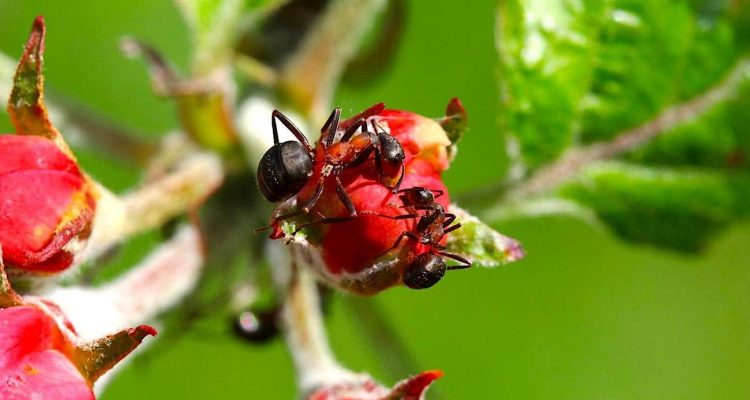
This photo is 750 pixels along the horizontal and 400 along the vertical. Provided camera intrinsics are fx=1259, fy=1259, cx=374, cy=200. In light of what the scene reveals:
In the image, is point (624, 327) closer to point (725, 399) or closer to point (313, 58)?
point (725, 399)

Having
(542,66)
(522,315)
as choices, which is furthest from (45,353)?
(522,315)

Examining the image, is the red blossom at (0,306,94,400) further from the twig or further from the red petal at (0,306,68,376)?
the twig

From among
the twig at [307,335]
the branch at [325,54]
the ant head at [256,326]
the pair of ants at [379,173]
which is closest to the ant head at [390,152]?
the pair of ants at [379,173]

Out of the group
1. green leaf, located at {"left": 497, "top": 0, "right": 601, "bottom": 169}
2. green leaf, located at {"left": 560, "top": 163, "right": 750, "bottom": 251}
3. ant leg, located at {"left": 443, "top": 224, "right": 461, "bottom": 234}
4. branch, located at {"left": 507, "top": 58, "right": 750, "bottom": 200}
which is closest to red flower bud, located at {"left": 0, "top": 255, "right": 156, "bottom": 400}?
ant leg, located at {"left": 443, "top": 224, "right": 461, "bottom": 234}

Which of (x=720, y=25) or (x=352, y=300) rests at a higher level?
(x=720, y=25)

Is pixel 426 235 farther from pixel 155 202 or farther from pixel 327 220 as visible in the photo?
pixel 155 202

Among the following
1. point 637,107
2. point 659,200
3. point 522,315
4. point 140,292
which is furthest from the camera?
point 522,315

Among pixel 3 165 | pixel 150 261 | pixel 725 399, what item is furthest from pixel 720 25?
pixel 725 399

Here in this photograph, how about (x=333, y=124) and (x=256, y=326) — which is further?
(x=256, y=326)
